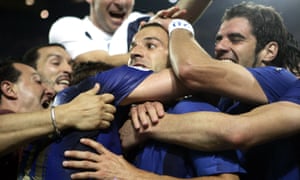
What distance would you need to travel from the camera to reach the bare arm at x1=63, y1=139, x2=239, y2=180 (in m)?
1.58

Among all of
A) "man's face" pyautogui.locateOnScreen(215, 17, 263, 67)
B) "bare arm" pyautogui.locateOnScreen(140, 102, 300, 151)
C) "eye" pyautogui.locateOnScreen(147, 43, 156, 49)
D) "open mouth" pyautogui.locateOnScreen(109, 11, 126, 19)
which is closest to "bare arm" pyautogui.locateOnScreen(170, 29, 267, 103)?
"bare arm" pyautogui.locateOnScreen(140, 102, 300, 151)

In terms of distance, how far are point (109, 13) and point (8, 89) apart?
3.03 feet

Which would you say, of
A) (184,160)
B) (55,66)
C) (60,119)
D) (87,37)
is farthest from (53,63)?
Result: (184,160)

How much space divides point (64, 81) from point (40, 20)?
128 inches

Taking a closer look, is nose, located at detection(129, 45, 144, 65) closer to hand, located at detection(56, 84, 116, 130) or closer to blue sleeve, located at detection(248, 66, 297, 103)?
hand, located at detection(56, 84, 116, 130)

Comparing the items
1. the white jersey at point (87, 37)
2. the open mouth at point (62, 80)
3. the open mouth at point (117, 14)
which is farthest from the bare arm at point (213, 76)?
the open mouth at point (117, 14)

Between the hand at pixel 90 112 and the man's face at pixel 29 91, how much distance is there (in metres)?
1.14

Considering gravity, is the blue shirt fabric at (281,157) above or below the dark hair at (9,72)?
below

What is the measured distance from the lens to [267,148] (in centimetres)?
180

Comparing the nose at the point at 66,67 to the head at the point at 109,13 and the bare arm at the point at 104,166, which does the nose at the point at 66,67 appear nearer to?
the head at the point at 109,13

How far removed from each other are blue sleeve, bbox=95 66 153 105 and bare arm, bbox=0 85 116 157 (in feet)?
0.09

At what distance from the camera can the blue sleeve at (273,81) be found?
178cm

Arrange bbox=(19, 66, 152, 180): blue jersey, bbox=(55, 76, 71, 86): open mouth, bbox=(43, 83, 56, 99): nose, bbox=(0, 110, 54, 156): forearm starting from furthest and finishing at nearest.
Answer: bbox=(55, 76, 71, 86): open mouth → bbox=(43, 83, 56, 99): nose → bbox=(0, 110, 54, 156): forearm → bbox=(19, 66, 152, 180): blue jersey

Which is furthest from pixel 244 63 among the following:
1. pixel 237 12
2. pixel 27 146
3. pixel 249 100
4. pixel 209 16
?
pixel 209 16
